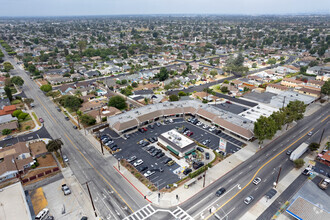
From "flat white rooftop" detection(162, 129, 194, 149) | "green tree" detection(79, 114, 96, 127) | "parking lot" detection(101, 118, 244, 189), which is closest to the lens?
"parking lot" detection(101, 118, 244, 189)

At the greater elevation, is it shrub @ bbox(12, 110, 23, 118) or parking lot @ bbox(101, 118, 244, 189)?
shrub @ bbox(12, 110, 23, 118)

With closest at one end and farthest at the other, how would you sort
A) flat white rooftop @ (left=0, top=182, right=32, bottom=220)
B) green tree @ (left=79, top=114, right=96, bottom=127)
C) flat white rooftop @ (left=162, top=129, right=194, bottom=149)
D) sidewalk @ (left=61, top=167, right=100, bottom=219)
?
1. flat white rooftop @ (left=0, top=182, right=32, bottom=220)
2. sidewalk @ (left=61, top=167, right=100, bottom=219)
3. flat white rooftop @ (left=162, top=129, right=194, bottom=149)
4. green tree @ (left=79, top=114, right=96, bottom=127)

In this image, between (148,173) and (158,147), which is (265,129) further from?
(148,173)

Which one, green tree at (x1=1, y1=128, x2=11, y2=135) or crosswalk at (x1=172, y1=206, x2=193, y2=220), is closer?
crosswalk at (x1=172, y1=206, x2=193, y2=220)

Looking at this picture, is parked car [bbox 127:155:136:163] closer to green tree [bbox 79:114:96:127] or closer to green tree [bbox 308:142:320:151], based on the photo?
green tree [bbox 79:114:96:127]

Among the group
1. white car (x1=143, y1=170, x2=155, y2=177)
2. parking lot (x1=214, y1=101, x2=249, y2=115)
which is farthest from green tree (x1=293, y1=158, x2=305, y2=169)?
white car (x1=143, y1=170, x2=155, y2=177)

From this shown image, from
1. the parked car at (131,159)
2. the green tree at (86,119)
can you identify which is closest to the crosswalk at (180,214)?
the parked car at (131,159)

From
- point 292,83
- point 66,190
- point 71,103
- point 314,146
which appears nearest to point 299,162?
point 314,146

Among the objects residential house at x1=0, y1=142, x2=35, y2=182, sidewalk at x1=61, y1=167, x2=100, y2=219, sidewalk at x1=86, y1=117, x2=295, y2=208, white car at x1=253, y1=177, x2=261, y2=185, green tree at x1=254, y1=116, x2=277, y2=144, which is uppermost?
green tree at x1=254, y1=116, x2=277, y2=144
